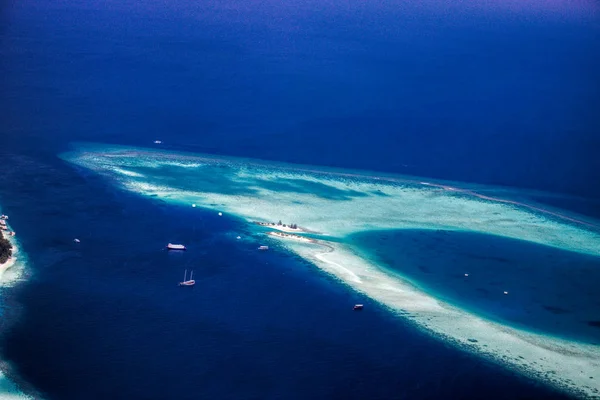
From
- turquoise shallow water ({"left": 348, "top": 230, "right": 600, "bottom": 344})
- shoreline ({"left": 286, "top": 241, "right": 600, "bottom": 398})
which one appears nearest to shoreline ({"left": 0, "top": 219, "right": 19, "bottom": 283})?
shoreline ({"left": 286, "top": 241, "right": 600, "bottom": 398})

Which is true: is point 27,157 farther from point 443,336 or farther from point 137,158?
point 443,336

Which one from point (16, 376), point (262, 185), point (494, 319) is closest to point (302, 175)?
point (262, 185)

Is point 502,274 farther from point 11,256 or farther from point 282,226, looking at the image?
point 11,256

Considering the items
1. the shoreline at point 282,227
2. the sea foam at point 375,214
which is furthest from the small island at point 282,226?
the sea foam at point 375,214

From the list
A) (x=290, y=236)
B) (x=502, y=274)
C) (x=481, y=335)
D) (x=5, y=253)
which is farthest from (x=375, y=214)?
(x=5, y=253)

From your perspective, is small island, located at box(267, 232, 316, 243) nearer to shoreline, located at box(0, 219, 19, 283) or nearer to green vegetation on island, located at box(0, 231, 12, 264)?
shoreline, located at box(0, 219, 19, 283)

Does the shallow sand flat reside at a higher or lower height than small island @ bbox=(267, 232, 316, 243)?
lower

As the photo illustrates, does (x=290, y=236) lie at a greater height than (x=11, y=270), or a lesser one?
greater
